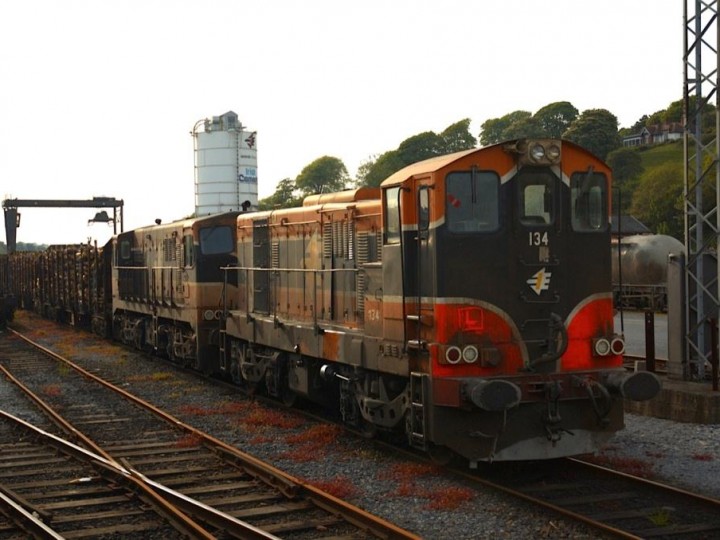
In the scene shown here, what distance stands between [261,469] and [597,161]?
4.81 m

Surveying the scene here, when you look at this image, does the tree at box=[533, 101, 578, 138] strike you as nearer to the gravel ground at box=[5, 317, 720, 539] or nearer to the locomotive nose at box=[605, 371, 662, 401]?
the gravel ground at box=[5, 317, 720, 539]

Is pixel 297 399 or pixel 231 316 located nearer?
pixel 297 399

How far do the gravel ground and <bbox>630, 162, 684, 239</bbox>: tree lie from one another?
51.2 m

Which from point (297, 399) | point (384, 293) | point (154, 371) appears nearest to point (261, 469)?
point (384, 293)

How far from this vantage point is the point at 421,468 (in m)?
9.54

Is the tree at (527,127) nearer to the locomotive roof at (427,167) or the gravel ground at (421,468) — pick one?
the gravel ground at (421,468)

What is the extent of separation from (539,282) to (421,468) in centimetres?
241

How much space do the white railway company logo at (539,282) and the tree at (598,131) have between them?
3047 inches

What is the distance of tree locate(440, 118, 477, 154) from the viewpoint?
9244 centimetres

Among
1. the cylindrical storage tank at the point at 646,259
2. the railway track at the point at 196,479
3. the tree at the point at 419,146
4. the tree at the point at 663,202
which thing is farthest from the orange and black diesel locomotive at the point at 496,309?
the tree at the point at 419,146

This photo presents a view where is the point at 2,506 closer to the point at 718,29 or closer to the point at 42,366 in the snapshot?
the point at 718,29

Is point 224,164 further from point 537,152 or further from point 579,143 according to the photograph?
point 537,152

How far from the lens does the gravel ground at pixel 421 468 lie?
765cm

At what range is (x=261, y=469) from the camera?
936cm
